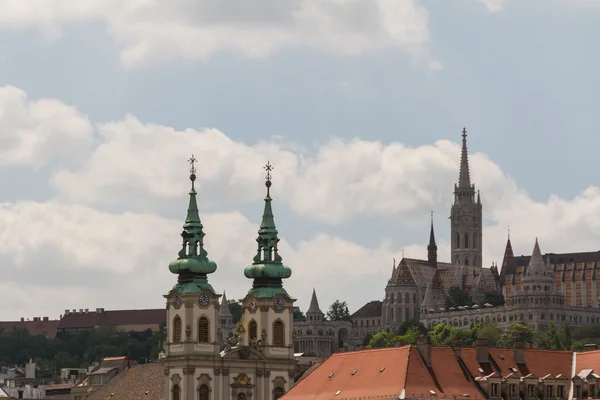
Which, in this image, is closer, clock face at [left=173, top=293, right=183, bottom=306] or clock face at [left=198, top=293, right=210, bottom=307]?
clock face at [left=198, top=293, right=210, bottom=307]

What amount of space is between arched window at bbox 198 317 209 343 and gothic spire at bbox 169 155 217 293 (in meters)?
2.21

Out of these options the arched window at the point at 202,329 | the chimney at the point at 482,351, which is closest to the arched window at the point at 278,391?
the arched window at the point at 202,329

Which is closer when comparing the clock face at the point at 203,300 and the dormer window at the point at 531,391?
the dormer window at the point at 531,391

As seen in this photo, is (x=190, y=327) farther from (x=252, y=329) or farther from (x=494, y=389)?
(x=494, y=389)

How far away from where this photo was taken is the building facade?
145 metres

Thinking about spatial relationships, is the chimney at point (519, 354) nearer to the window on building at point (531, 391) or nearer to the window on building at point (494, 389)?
the window on building at point (531, 391)

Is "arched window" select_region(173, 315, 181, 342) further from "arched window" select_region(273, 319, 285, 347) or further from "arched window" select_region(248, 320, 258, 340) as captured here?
"arched window" select_region(273, 319, 285, 347)

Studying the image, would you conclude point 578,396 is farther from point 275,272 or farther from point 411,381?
point 275,272

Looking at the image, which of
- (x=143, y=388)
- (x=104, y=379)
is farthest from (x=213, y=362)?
(x=104, y=379)

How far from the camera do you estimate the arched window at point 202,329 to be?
145 m

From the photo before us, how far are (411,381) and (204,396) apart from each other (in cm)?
3196

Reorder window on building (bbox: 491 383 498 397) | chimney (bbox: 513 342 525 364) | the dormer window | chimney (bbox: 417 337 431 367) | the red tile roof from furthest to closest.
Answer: chimney (bbox: 513 342 525 364), the dormer window, window on building (bbox: 491 383 498 397), chimney (bbox: 417 337 431 367), the red tile roof

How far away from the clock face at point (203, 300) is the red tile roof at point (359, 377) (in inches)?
753

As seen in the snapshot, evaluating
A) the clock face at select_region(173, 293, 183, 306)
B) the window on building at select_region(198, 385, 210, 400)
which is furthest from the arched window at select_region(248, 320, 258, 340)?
the clock face at select_region(173, 293, 183, 306)
